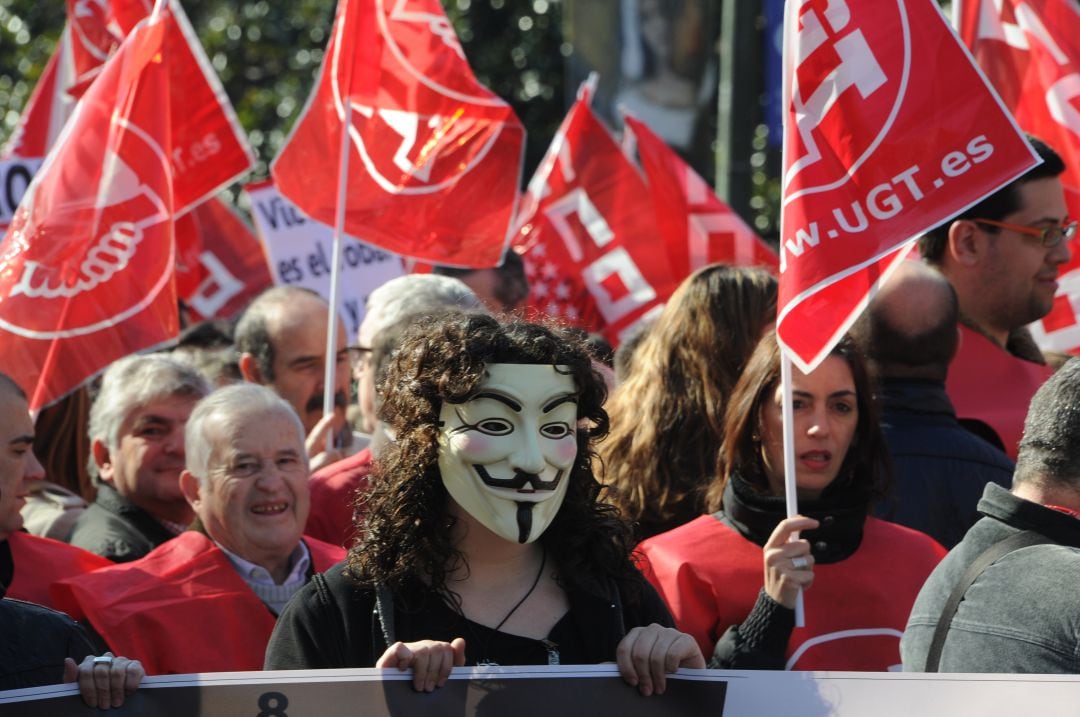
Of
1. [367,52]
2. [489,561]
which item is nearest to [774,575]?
[489,561]

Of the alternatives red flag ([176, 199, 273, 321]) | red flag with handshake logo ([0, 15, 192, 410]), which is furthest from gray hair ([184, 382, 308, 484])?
red flag ([176, 199, 273, 321])

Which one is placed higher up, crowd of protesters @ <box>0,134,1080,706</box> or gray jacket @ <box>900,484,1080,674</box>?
crowd of protesters @ <box>0,134,1080,706</box>

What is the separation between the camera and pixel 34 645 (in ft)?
10.1

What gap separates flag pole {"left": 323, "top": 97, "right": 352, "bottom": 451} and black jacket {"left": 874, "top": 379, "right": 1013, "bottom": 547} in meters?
1.78

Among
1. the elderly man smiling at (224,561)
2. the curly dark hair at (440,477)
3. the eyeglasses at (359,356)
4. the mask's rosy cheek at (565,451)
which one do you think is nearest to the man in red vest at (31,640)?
A: the elderly man smiling at (224,561)

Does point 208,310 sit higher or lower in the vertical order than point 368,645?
higher

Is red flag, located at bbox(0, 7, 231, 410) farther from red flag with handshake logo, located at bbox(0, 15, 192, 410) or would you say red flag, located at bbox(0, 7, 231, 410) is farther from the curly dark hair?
the curly dark hair

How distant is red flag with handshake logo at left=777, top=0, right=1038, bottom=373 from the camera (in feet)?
12.6

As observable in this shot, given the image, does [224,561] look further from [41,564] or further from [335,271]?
[335,271]

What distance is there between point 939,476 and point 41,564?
233 cm

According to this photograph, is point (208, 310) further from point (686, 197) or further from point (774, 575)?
point (774, 575)

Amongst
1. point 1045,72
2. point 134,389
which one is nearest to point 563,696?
point 134,389

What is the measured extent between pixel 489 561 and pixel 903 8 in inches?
68.9

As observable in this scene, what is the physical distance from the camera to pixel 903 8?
402cm
